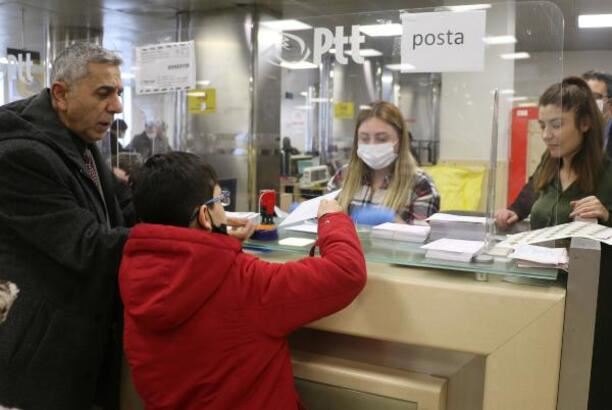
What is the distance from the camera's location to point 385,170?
242cm

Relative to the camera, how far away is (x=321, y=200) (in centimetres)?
135

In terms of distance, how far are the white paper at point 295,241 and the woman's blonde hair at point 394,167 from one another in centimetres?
80

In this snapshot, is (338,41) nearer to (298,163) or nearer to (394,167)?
(394,167)

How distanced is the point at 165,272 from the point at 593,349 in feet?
2.78

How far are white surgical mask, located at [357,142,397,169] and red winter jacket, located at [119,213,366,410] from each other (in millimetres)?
1269

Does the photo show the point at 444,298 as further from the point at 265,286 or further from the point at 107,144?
the point at 107,144

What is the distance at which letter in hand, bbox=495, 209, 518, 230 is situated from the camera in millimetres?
1777

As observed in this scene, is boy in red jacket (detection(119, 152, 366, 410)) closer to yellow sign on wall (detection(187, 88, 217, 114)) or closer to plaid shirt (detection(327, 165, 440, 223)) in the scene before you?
plaid shirt (detection(327, 165, 440, 223))

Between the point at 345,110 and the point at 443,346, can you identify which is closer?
the point at 443,346

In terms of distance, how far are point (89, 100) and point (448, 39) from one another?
0.98 meters

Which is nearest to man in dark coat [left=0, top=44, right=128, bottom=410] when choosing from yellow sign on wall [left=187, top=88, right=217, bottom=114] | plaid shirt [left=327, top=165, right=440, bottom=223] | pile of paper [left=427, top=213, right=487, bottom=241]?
pile of paper [left=427, top=213, right=487, bottom=241]

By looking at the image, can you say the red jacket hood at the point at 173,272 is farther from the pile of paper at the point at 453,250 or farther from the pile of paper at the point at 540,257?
the pile of paper at the point at 540,257

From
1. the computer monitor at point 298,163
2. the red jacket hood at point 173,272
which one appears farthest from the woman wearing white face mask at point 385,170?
the computer monitor at point 298,163

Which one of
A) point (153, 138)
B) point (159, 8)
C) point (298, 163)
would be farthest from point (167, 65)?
point (159, 8)
